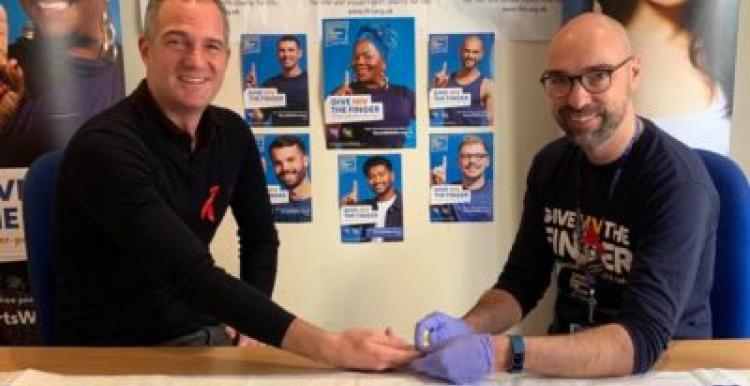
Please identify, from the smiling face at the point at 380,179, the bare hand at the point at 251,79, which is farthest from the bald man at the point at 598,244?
the bare hand at the point at 251,79

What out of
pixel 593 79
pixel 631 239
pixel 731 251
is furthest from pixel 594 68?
pixel 731 251

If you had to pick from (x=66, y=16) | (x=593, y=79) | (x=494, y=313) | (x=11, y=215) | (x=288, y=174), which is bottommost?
(x=494, y=313)

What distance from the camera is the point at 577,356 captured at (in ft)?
3.98

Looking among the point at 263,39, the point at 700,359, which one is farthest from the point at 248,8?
the point at 700,359

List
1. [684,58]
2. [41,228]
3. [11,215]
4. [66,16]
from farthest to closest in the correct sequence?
[11,215], [66,16], [684,58], [41,228]

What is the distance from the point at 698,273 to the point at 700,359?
22 cm

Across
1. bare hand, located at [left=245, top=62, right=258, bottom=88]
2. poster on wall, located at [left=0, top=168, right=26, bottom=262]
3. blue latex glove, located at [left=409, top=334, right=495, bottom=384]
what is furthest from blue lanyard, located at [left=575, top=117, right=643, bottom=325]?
poster on wall, located at [left=0, top=168, right=26, bottom=262]

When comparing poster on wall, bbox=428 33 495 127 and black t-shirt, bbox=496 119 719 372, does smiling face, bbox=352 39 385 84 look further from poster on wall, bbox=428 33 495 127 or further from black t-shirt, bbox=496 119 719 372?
black t-shirt, bbox=496 119 719 372

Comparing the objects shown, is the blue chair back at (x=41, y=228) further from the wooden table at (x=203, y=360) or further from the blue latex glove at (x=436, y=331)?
the blue latex glove at (x=436, y=331)

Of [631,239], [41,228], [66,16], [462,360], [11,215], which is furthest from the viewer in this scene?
[11,215]

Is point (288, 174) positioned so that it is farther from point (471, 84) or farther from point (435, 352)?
point (435, 352)

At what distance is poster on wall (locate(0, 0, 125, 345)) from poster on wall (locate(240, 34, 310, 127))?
382mm

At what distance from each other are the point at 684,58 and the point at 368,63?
890 millimetres

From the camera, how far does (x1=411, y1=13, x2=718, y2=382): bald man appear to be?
48.2 inches
